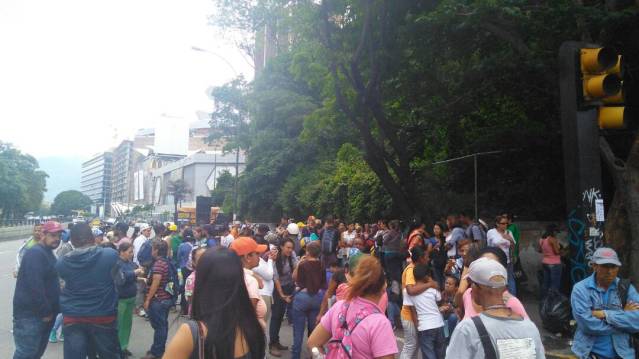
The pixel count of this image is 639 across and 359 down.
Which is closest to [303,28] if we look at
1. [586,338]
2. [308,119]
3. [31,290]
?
[308,119]

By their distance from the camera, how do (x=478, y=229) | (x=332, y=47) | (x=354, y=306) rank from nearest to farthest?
1. (x=354, y=306)
2. (x=478, y=229)
3. (x=332, y=47)

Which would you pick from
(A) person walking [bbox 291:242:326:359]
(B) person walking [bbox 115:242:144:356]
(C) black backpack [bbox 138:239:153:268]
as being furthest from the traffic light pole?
(C) black backpack [bbox 138:239:153:268]

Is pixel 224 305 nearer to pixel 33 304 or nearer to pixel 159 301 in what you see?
pixel 33 304

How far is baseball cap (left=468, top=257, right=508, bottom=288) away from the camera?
293 centimetres

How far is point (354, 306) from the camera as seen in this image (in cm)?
354

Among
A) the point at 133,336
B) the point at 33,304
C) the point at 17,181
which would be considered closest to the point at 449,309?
the point at 33,304

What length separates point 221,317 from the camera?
2457 millimetres

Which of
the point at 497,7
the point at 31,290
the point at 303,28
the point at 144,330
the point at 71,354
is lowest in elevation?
the point at 144,330

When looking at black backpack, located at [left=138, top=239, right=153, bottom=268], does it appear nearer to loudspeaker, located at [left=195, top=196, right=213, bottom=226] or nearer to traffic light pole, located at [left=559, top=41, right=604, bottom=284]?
traffic light pole, located at [left=559, top=41, right=604, bottom=284]

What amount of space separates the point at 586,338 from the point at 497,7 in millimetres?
6710

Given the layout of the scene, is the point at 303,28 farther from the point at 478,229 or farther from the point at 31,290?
the point at 31,290

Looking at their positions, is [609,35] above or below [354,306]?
above

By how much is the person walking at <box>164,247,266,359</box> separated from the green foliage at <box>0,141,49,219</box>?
245 ft

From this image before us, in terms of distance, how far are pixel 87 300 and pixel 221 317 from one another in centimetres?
308
